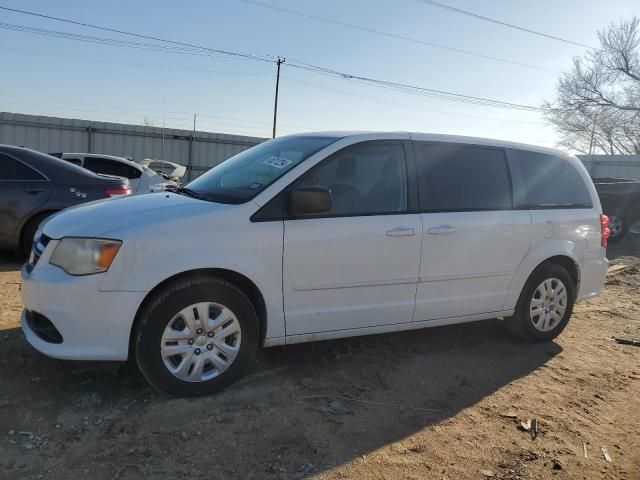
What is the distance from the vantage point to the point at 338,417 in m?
3.43

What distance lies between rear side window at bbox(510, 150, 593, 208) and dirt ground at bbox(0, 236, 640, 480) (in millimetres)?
1377

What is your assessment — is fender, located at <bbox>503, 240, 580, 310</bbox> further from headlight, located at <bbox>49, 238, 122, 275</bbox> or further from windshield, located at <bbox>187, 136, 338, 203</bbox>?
headlight, located at <bbox>49, 238, 122, 275</bbox>

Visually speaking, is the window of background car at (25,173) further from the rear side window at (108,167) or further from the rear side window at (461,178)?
the rear side window at (108,167)

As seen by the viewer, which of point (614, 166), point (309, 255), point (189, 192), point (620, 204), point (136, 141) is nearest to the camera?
point (309, 255)

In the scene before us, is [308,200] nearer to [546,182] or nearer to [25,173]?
[546,182]

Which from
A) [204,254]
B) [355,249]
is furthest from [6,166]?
[355,249]

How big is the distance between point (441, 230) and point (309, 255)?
1142 mm

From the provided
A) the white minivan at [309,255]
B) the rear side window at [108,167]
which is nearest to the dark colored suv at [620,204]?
the white minivan at [309,255]

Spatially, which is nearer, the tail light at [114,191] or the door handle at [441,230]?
the door handle at [441,230]

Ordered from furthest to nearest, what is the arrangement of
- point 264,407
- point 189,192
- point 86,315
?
point 189,192 < point 264,407 < point 86,315

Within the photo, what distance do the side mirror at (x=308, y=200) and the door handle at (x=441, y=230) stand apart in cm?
97

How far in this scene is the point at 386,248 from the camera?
4020mm

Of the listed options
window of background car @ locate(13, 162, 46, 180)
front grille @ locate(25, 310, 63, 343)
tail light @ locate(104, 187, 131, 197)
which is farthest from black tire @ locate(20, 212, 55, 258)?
front grille @ locate(25, 310, 63, 343)

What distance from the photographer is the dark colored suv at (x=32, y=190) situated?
257 inches
